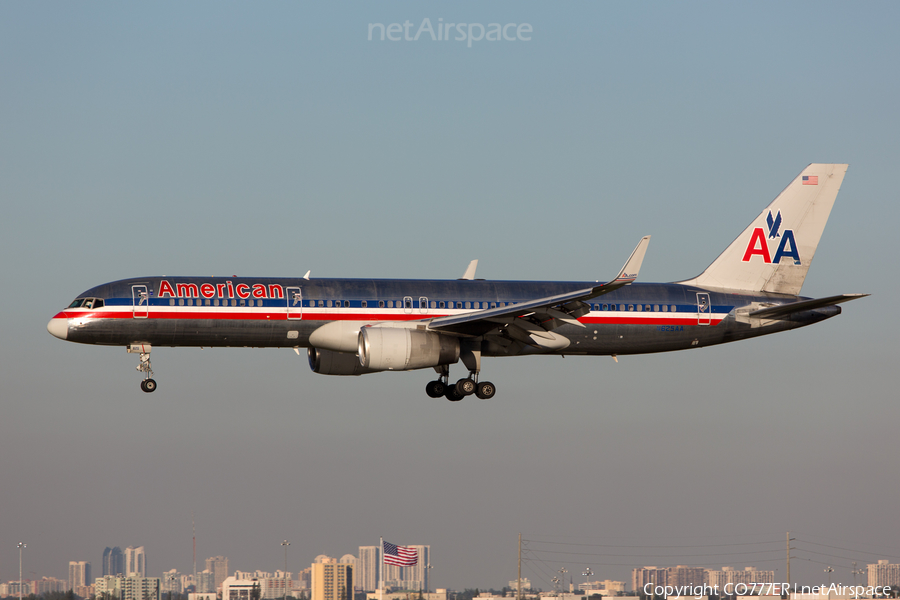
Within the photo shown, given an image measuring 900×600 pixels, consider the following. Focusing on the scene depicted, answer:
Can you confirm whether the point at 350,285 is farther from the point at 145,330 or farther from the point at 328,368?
the point at 145,330

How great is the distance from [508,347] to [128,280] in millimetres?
Answer: 17245

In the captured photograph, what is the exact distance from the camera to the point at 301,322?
149 feet

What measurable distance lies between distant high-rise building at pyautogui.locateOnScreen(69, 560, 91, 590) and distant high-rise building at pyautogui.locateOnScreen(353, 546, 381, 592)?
A: 48.5m

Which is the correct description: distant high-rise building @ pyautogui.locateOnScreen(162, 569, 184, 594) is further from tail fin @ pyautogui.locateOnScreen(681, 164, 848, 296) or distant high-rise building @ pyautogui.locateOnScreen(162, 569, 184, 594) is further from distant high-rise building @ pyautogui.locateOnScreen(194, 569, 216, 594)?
tail fin @ pyautogui.locateOnScreen(681, 164, 848, 296)

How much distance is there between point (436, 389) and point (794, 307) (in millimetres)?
17606

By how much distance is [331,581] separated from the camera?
113m

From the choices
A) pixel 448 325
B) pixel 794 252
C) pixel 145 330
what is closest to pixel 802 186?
pixel 794 252

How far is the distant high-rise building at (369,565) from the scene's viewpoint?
183875mm

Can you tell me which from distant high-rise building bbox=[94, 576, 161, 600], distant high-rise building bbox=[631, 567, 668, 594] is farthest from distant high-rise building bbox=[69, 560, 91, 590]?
distant high-rise building bbox=[631, 567, 668, 594]

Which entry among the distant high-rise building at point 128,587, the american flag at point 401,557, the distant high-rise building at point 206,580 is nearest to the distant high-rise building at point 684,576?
the american flag at point 401,557

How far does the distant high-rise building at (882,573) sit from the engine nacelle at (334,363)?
90.3 metres

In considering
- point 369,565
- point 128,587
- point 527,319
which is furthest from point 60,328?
point 369,565

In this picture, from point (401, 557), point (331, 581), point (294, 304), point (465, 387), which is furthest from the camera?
point (331, 581)

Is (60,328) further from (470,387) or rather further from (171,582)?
(171,582)
